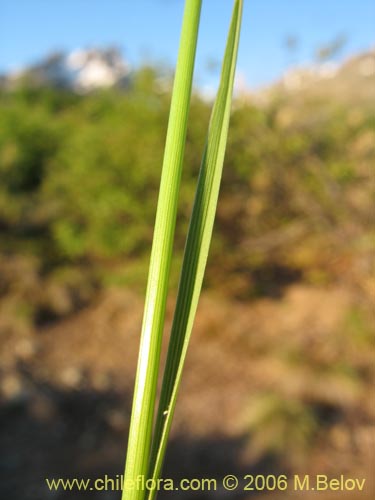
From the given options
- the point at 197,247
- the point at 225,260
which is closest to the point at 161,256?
the point at 197,247

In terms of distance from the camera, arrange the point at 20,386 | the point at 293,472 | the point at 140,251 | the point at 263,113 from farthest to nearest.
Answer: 1. the point at 140,251
2. the point at 263,113
3. the point at 20,386
4. the point at 293,472

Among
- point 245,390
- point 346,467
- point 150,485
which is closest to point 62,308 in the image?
point 245,390

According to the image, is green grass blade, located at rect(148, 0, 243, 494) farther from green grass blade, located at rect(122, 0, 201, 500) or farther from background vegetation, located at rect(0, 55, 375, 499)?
background vegetation, located at rect(0, 55, 375, 499)

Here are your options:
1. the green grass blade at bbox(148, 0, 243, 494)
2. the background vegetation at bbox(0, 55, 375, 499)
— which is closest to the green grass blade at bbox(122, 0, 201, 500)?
the green grass blade at bbox(148, 0, 243, 494)

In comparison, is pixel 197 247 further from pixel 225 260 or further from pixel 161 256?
pixel 225 260

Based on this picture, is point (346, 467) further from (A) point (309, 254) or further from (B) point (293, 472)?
(A) point (309, 254)

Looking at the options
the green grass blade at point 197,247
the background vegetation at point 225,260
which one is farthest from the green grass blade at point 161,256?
the background vegetation at point 225,260

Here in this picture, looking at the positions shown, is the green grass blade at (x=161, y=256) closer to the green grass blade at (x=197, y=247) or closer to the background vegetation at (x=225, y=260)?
the green grass blade at (x=197, y=247)
